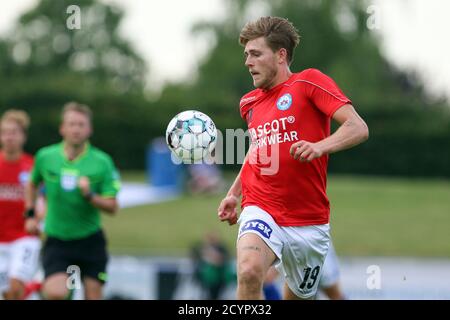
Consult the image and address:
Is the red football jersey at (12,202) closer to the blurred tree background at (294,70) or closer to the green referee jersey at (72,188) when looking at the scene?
the green referee jersey at (72,188)

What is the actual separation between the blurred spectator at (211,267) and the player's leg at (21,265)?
12.2 ft

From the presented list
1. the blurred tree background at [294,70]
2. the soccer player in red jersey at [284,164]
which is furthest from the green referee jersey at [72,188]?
the blurred tree background at [294,70]

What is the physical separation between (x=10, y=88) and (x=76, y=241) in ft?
118

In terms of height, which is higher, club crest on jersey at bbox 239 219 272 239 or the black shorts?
club crest on jersey at bbox 239 219 272 239

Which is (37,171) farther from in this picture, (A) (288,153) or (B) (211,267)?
(B) (211,267)

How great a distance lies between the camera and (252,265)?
5.36 meters

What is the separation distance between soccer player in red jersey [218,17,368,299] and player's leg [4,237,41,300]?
3.78 m

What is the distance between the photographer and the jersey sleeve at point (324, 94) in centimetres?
552

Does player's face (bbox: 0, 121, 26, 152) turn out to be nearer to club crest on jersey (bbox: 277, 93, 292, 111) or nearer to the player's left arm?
club crest on jersey (bbox: 277, 93, 292, 111)

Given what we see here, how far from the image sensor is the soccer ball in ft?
19.4

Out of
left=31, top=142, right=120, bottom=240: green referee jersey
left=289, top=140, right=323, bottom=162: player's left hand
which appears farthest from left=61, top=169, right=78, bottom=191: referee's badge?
left=289, top=140, right=323, bottom=162: player's left hand

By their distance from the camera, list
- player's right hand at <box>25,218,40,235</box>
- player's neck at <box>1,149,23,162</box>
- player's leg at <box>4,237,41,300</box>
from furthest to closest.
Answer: player's neck at <box>1,149,23,162</box>, player's leg at <box>4,237,41,300</box>, player's right hand at <box>25,218,40,235</box>
